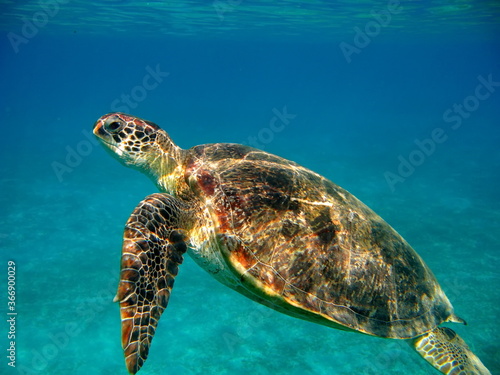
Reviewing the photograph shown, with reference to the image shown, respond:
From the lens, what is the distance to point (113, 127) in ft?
13.5

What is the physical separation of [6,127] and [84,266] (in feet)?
106

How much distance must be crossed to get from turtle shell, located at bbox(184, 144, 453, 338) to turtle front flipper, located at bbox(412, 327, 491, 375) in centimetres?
32

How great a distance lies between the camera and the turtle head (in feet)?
13.5

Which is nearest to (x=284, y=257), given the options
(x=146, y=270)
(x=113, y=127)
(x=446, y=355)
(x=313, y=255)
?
(x=313, y=255)

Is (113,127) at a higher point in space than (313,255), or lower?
lower

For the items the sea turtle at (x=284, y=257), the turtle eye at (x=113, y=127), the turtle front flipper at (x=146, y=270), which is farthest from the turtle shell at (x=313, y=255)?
the turtle eye at (x=113, y=127)

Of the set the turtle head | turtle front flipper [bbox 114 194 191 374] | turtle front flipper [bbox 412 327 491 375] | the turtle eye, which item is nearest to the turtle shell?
turtle front flipper [bbox 412 327 491 375]

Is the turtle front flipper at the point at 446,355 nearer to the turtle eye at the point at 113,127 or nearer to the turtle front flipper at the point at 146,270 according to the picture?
the turtle front flipper at the point at 146,270

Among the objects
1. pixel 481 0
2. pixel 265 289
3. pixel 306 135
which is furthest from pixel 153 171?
pixel 306 135

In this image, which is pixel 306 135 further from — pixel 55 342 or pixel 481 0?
pixel 55 342

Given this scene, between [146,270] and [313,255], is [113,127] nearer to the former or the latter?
[146,270]

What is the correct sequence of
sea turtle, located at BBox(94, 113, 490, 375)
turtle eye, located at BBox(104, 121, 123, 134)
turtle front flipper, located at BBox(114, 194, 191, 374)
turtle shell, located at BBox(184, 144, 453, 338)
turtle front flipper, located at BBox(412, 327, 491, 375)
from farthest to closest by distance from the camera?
turtle eye, located at BBox(104, 121, 123, 134) → turtle front flipper, located at BBox(412, 327, 491, 375) → turtle shell, located at BBox(184, 144, 453, 338) → sea turtle, located at BBox(94, 113, 490, 375) → turtle front flipper, located at BBox(114, 194, 191, 374)

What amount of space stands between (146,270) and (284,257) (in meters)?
1.22

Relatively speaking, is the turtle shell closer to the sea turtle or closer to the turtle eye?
the sea turtle
